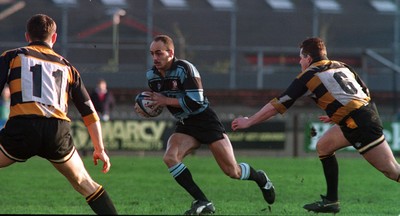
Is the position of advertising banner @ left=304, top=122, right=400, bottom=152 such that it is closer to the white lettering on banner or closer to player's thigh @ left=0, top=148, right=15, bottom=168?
the white lettering on banner

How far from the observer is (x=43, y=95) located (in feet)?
25.1

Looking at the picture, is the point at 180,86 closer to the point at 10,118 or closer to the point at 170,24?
the point at 10,118

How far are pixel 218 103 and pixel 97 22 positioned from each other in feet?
13.7

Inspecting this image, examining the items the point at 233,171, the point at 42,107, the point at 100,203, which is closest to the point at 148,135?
the point at 233,171

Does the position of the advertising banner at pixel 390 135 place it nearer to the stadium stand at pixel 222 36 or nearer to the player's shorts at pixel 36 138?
the stadium stand at pixel 222 36

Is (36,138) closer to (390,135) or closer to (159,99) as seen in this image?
(159,99)

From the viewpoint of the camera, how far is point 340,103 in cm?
951

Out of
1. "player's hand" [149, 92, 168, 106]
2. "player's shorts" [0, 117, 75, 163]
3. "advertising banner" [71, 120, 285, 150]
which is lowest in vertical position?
"advertising banner" [71, 120, 285, 150]

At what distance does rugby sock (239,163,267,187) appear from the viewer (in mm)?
10359

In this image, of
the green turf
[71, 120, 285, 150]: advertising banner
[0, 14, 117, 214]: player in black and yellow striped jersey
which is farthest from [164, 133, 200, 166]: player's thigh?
[71, 120, 285, 150]: advertising banner

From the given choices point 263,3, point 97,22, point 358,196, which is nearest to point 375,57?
point 263,3

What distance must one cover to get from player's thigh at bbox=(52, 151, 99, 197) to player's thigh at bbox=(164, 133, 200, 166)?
7.07ft

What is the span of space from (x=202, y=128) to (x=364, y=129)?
178cm

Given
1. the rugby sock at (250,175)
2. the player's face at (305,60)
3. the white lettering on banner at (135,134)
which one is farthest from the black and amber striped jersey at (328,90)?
the white lettering on banner at (135,134)
